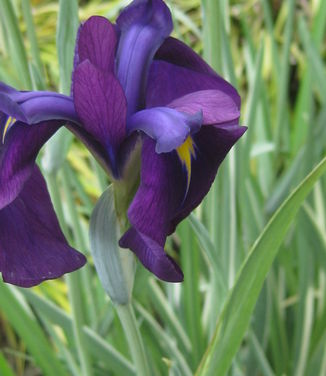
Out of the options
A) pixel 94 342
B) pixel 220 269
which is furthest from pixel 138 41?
pixel 94 342

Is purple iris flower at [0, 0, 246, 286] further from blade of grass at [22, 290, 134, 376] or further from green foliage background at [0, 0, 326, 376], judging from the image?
blade of grass at [22, 290, 134, 376]

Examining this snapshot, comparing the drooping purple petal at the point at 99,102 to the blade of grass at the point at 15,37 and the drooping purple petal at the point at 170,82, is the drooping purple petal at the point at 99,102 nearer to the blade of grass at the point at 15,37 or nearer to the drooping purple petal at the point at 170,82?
the drooping purple petal at the point at 170,82

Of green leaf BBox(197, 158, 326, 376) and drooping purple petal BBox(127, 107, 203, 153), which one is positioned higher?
drooping purple petal BBox(127, 107, 203, 153)

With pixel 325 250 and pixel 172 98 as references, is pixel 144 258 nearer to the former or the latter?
pixel 172 98

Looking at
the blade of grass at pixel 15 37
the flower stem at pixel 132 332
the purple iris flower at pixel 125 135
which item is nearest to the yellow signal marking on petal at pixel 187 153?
the purple iris flower at pixel 125 135

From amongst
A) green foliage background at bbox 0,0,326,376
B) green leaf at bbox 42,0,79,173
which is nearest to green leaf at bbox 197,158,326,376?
green foliage background at bbox 0,0,326,376

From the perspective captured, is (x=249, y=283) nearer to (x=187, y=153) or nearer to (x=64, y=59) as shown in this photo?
(x=187, y=153)

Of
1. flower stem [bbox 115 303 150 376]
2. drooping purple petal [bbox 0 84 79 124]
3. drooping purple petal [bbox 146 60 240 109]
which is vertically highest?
drooping purple petal [bbox 0 84 79 124]
